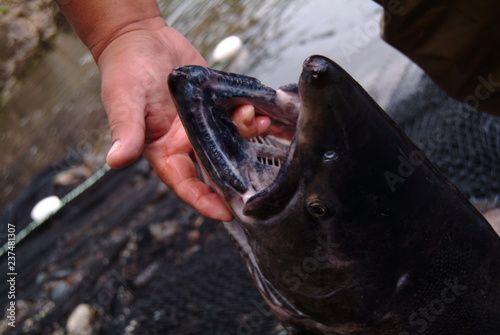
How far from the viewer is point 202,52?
8031mm

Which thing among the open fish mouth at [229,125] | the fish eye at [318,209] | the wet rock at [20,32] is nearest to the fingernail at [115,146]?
the open fish mouth at [229,125]

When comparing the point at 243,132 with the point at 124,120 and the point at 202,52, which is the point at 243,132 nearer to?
the point at 124,120

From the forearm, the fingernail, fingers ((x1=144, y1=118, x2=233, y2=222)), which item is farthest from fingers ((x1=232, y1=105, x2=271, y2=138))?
the forearm

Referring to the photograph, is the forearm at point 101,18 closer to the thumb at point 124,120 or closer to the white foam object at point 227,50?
the thumb at point 124,120

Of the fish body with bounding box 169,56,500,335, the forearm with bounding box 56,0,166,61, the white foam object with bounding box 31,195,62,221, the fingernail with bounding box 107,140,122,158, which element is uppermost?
the forearm with bounding box 56,0,166,61

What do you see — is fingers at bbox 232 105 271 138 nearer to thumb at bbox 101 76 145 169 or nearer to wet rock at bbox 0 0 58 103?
thumb at bbox 101 76 145 169

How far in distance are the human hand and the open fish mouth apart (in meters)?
0.25

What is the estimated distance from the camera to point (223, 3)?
29.8 ft

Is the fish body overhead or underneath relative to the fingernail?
underneath

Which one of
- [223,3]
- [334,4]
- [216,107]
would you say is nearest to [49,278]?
[216,107]

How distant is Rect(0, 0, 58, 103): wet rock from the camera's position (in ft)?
41.2

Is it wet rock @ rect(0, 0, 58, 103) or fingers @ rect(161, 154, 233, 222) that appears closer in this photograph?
fingers @ rect(161, 154, 233, 222)

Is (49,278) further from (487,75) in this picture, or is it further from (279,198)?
(487,75)

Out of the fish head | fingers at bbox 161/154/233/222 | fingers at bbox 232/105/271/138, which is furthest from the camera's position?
fingers at bbox 161/154/233/222
